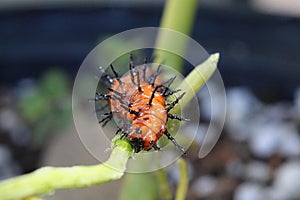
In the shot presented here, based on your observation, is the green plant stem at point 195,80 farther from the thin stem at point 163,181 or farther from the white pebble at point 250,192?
the white pebble at point 250,192

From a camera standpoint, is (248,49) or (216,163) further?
(248,49)

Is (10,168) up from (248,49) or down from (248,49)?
down

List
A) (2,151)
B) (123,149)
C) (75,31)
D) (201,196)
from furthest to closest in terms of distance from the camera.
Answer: (75,31)
(2,151)
(201,196)
(123,149)

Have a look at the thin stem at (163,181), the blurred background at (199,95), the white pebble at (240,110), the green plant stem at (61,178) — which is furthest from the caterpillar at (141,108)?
the white pebble at (240,110)

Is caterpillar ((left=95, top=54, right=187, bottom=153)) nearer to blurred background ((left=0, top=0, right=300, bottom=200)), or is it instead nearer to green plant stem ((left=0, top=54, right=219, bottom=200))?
green plant stem ((left=0, top=54, right=219, bottom=200))

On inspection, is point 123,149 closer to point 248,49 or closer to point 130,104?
point 130,104

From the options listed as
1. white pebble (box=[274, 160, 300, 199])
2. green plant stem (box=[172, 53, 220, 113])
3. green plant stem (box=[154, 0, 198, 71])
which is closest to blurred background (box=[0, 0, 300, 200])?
white pebble (box=[274, 160, 300, 199])

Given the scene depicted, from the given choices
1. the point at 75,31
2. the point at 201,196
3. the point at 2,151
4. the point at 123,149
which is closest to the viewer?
the point at 123,149

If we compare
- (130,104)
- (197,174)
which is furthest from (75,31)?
(130,104)

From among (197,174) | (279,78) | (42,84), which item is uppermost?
(279,78)
